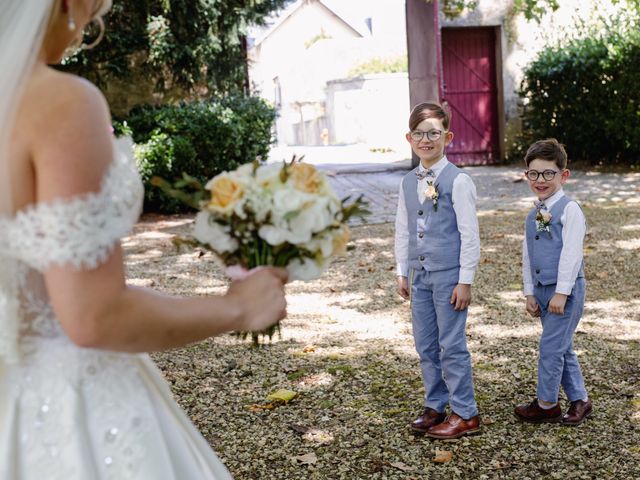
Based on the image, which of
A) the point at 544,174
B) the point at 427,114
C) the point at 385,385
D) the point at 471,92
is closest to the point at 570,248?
the point at 544,174

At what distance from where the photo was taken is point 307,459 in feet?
12.8

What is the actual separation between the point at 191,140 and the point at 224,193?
32.8ft

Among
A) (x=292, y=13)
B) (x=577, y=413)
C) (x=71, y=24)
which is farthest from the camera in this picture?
(x=292, y=13)

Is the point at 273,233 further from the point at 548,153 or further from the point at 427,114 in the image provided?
the point at 548,153

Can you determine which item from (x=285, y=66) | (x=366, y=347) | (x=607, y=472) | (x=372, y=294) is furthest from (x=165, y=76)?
(x=285, y=66)

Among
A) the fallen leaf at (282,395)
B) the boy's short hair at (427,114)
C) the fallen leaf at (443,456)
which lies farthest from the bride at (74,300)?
the fallen leaf at (282,395)

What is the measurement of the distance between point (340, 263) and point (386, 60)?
31387mm

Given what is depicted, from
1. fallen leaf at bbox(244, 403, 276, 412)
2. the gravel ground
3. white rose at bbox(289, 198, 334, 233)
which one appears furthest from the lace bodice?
fallen leaf at bbox(244, 403, 276, 412)

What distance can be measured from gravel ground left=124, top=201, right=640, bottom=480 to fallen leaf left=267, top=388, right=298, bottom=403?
0.13 ft

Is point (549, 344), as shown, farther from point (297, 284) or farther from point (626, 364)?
A: point (297, 284)

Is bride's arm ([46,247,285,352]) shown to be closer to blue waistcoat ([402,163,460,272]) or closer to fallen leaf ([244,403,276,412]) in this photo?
blue waistcoat ([402,163,460,272])

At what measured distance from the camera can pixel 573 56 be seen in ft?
50.9

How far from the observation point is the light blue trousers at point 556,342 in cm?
410

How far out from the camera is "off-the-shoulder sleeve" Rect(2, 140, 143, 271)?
148cm
